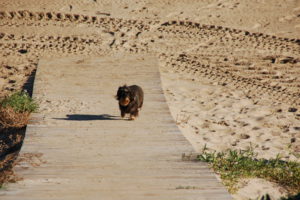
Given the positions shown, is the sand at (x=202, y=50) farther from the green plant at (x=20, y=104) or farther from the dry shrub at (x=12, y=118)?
the dry shrub at (x=12, y=118)

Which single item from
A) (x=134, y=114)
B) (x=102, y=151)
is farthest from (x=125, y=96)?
(x=102, y=151)

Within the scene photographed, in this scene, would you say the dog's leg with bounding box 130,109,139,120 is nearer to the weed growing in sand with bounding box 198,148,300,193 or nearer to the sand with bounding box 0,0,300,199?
the sand with bounding box 0,0,300,199

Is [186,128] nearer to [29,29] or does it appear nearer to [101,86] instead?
[101,86]

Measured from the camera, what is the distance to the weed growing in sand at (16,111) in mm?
7637

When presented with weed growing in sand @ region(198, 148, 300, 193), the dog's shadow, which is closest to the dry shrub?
the dog's shadow

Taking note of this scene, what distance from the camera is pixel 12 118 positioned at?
7.70 meters

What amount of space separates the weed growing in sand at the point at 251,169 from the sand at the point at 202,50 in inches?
29.2

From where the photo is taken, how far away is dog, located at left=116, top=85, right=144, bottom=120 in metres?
7.36

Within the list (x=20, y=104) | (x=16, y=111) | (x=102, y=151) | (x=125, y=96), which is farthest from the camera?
(x=20, y=104)

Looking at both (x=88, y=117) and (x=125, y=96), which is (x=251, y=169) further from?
(x=88, y=117)

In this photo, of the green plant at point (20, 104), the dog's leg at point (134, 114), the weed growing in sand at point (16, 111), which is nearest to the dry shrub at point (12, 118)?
the weed growing in sand at point (16, 111)

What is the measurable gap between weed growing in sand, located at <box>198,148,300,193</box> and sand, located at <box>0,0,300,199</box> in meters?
0.74

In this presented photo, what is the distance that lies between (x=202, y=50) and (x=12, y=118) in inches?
275

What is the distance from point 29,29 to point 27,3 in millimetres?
1798
